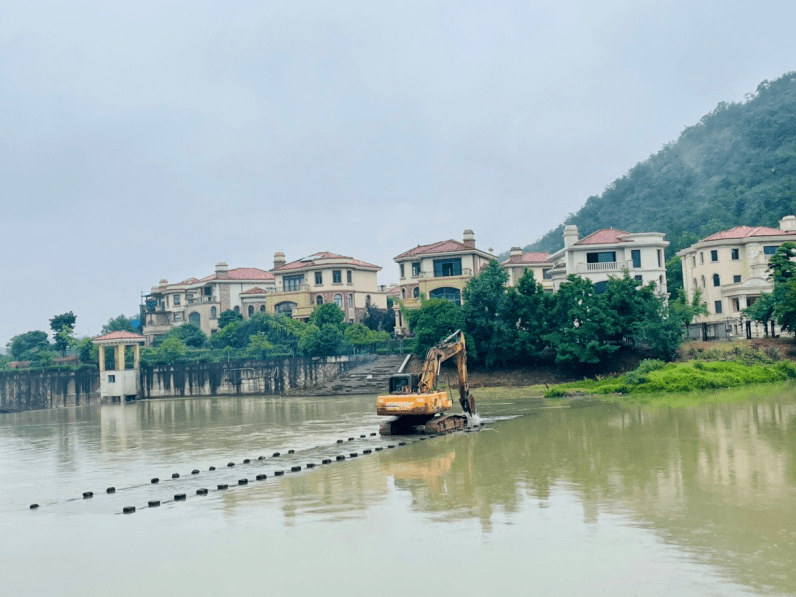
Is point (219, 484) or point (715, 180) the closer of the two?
point (219, 484)

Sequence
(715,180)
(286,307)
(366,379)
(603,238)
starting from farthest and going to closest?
(715,180), (286,307), (603,238), (366,379)

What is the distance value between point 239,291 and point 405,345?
25936 millimetres

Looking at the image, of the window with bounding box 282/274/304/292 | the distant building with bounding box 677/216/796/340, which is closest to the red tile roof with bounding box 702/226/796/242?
the distant building with bounding box 677/216/796/340

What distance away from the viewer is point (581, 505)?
16891 millimetres

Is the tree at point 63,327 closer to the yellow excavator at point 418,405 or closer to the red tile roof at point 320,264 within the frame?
the red tile roof at point 320,264

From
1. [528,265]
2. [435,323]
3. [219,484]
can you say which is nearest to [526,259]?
[528,265]

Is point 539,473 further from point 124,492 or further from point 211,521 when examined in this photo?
point 124,492

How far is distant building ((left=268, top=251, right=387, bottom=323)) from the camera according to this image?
251 feet

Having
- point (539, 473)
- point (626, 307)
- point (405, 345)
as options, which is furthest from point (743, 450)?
point (405, 345)

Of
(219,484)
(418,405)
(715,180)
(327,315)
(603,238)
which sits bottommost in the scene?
(219,484)

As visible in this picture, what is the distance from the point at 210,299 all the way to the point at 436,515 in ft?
234

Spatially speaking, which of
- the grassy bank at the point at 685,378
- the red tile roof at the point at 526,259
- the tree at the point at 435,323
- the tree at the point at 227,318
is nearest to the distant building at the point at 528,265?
the red tile roof at the point at 526,259

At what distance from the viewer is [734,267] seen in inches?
2469

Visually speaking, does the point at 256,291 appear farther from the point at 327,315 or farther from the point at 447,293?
the point at 447,293
